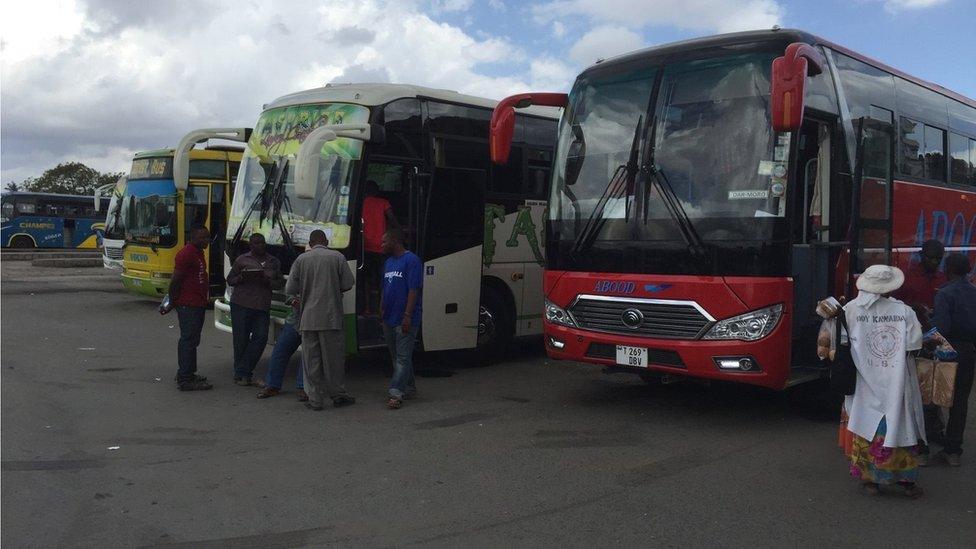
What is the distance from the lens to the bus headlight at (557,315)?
8141mm

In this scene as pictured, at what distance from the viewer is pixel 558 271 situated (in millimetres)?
8289

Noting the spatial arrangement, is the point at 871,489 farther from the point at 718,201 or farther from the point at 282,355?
the point at 282,355

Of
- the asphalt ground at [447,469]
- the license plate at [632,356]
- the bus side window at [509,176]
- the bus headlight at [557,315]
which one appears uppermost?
the bus side window at [509,176]

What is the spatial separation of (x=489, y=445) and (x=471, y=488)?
4.02 ft

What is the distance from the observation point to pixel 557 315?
326 inches

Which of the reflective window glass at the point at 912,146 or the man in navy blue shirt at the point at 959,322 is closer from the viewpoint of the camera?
the man in navy blue shirt at the point at 959,322

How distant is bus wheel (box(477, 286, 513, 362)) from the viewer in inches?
437

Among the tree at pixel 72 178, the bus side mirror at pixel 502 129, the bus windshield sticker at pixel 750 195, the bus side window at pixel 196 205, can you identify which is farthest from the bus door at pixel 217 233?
the tree at pixel 72 178

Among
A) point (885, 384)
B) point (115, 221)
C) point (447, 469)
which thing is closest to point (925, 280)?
point (885, 384)

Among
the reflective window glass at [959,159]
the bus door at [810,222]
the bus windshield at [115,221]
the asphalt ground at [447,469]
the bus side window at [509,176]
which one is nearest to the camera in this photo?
the asphalt ground at [447,469]

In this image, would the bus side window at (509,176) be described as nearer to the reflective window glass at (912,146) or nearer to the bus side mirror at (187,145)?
the bus side mirror at (187,145)

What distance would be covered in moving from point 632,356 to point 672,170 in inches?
66.3

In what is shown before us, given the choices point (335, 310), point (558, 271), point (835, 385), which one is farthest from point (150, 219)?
point (835, 385)

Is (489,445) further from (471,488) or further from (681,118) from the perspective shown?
(681,118)
